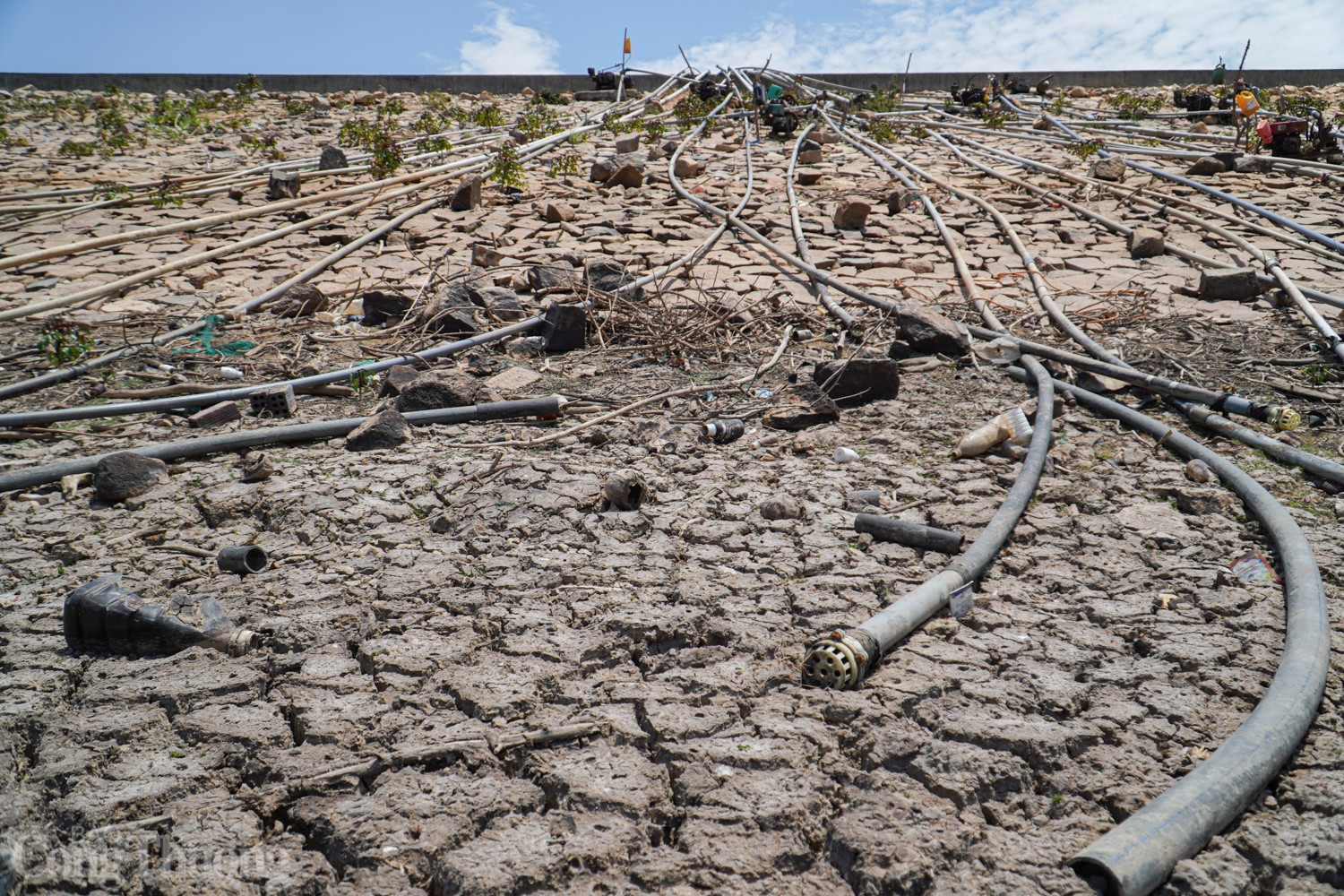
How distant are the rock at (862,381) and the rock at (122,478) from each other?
2.92 meters

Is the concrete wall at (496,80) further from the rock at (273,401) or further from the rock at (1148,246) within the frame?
the rock at (273,401)

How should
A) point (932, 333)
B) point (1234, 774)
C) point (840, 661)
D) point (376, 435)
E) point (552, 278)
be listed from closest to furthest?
point (1234, 774)
point (840, 661)
point (376, 435)
point (932, 333)
point (552, 278)

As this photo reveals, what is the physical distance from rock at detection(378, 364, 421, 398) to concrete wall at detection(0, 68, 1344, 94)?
493 inches

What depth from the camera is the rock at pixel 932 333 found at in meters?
4.41

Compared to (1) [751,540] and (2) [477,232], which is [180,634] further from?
(2) [477,232]

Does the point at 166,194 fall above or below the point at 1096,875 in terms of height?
above

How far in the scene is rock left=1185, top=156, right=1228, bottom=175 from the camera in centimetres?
809

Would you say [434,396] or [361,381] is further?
[361,381]

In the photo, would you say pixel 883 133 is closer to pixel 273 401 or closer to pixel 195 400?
pixel 273 401

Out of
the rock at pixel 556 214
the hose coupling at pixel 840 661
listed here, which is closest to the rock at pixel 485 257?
the rock at pixel 556 214

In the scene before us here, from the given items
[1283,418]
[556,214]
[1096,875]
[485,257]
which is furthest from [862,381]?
[556,214]

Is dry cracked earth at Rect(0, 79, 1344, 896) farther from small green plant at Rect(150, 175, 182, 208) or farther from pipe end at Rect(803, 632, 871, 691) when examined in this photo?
small green plant at Rect(150, 175, 182, 208)

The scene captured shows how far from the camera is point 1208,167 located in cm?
811

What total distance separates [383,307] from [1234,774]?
494 centimetres
